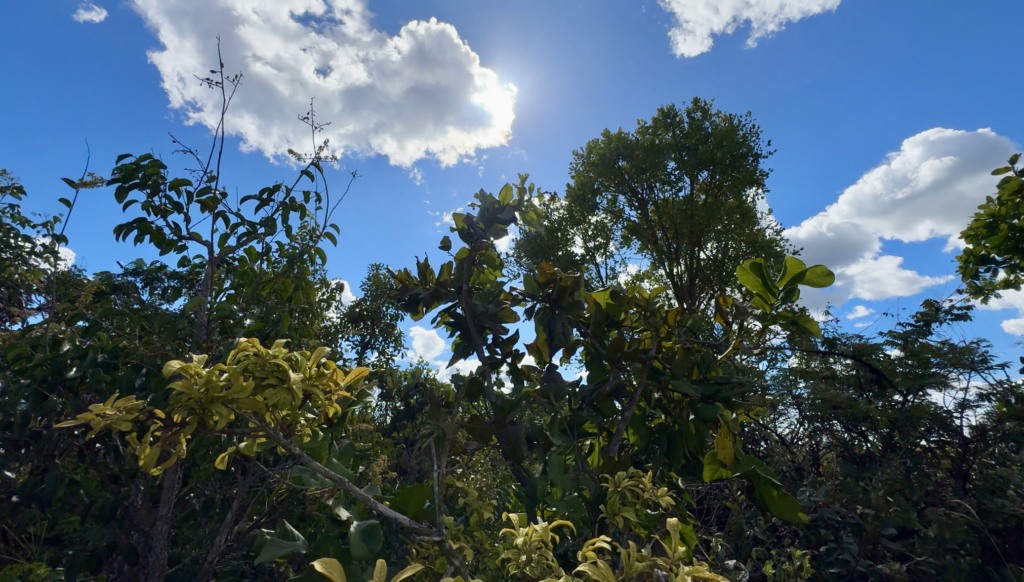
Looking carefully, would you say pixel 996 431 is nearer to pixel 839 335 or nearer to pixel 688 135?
pixel 839 335

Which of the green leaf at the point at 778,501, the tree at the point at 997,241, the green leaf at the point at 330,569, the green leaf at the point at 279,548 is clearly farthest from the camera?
the tree at the point at 997,241

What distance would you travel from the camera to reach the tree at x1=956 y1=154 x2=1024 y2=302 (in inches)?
194

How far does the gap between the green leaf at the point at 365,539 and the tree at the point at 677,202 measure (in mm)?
12896

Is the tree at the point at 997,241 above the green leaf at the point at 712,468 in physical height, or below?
above

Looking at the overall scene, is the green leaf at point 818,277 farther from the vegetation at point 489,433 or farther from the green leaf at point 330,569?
the green leaf at point 330,569

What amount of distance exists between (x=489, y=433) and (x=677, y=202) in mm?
14681

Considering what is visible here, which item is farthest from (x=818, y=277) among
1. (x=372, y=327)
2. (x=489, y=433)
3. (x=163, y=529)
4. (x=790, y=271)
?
(x=372, y=327)

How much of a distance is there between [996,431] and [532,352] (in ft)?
6.94

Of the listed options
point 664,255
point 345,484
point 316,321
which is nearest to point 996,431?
point 345,484

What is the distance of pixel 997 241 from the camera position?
5.18 meters

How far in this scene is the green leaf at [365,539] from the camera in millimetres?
977

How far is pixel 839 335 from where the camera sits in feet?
10.2

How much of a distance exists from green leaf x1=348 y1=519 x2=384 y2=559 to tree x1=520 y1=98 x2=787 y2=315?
42.3 ft

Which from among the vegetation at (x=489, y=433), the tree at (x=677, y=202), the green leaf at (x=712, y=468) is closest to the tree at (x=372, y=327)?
the vegetation at (x=489, y=433)
